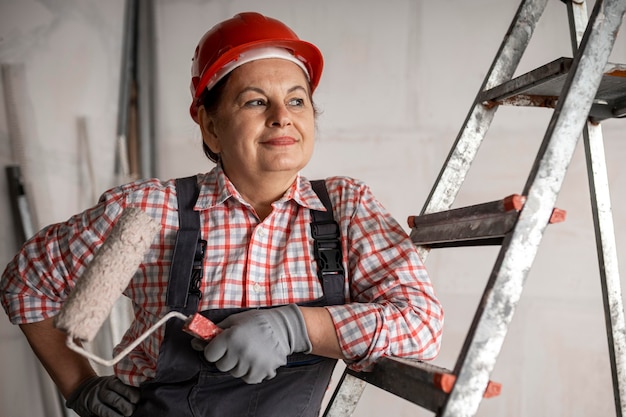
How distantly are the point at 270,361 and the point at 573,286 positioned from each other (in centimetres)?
181

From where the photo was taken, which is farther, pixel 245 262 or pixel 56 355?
pixel 56 355

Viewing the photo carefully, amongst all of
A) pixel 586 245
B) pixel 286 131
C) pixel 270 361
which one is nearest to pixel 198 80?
pixel 286 131

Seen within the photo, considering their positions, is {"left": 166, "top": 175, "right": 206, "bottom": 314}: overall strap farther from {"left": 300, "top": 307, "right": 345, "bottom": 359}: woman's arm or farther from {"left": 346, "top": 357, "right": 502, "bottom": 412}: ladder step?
{"left": 346, "top": 357, "right": 502, "bottom": 412}: ladder step

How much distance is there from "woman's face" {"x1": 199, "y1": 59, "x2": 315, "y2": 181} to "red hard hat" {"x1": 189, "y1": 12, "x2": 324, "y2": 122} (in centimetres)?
4

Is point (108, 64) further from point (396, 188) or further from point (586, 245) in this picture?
point (586, 245)

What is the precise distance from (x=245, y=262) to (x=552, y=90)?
853 millimetres

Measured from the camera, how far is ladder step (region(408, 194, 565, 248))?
1199 millimetres

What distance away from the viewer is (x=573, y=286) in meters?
2.69

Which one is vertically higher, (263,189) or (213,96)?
(213,96)

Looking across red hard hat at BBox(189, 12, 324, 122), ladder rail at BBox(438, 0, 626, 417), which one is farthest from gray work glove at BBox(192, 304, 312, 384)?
red hard hat at BBox(189, 12, 324, 122)

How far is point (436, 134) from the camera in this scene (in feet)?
8.95

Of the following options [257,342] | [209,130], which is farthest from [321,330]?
[209,130]

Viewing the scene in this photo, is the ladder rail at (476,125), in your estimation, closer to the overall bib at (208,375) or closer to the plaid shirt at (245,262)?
the plaid shirt at (245,262)

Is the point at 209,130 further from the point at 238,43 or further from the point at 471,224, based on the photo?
the point at 471,224
